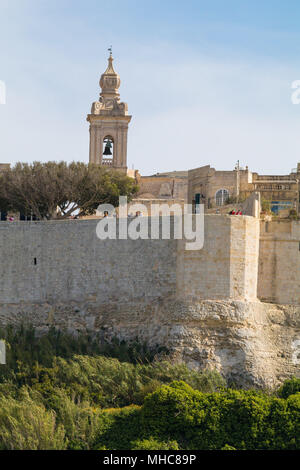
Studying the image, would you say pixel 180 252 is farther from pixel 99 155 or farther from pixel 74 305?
pixel 99 155

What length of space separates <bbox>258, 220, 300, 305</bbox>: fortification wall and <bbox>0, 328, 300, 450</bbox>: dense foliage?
3.58 meters

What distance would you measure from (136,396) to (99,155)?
69.2ft

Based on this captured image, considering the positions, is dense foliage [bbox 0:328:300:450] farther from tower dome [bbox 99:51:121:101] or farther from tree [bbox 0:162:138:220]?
tower dome [bbox 99:51:121:101]

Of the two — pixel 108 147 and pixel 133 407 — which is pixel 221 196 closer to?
pixel 108 147

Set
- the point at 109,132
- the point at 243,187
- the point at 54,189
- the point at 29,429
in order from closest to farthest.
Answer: the point at 29,429
the point at 54,189
the point at 243,187
the point at 109,132

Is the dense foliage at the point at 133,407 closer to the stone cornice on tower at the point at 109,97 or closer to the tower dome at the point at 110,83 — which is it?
the stone cornice on tower at the point at 109,97

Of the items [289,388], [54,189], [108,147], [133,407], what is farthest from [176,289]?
[108,147]

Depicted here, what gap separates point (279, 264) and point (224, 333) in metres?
3.19

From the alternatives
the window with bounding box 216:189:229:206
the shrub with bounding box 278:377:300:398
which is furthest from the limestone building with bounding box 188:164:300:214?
the shrub with bounding box 278:377:300:398

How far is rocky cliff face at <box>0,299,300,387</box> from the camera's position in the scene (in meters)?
36.6

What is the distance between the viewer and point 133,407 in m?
35.5

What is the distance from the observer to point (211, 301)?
37219 millimetres

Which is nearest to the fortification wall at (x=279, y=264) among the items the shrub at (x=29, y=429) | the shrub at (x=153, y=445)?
the shrub at (x=153, y=445)

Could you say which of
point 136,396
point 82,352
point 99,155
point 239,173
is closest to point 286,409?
point 136,396
